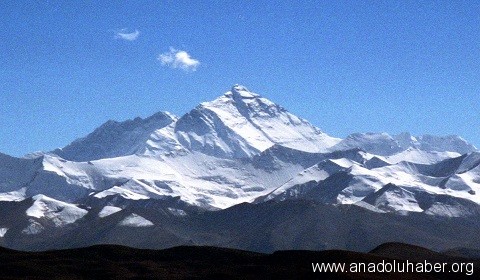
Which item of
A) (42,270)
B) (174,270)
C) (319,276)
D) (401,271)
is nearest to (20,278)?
(42,270)

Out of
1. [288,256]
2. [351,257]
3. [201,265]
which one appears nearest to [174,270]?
[201,265]

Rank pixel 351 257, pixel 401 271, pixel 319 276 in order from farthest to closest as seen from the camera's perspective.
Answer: pixel 351 257 → pixel 401 271 → pixel 319 276

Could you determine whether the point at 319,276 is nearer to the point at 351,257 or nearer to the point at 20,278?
the point at 351,257

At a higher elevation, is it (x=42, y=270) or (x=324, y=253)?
(x=324, y=253)

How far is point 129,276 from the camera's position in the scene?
181 m

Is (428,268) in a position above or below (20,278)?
above

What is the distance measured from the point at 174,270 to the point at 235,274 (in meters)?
18.6

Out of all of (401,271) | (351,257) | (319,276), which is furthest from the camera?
(351,257)

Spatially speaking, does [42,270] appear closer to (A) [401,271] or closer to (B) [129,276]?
(B) [129,276]

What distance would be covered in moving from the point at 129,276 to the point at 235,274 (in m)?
19.8

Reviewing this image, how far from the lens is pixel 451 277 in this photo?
17425cm

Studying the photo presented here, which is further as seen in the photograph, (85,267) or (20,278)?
(85,267)

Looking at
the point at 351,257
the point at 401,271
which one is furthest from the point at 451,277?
the point at 351,257

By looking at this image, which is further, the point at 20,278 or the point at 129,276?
the point at 129,276
